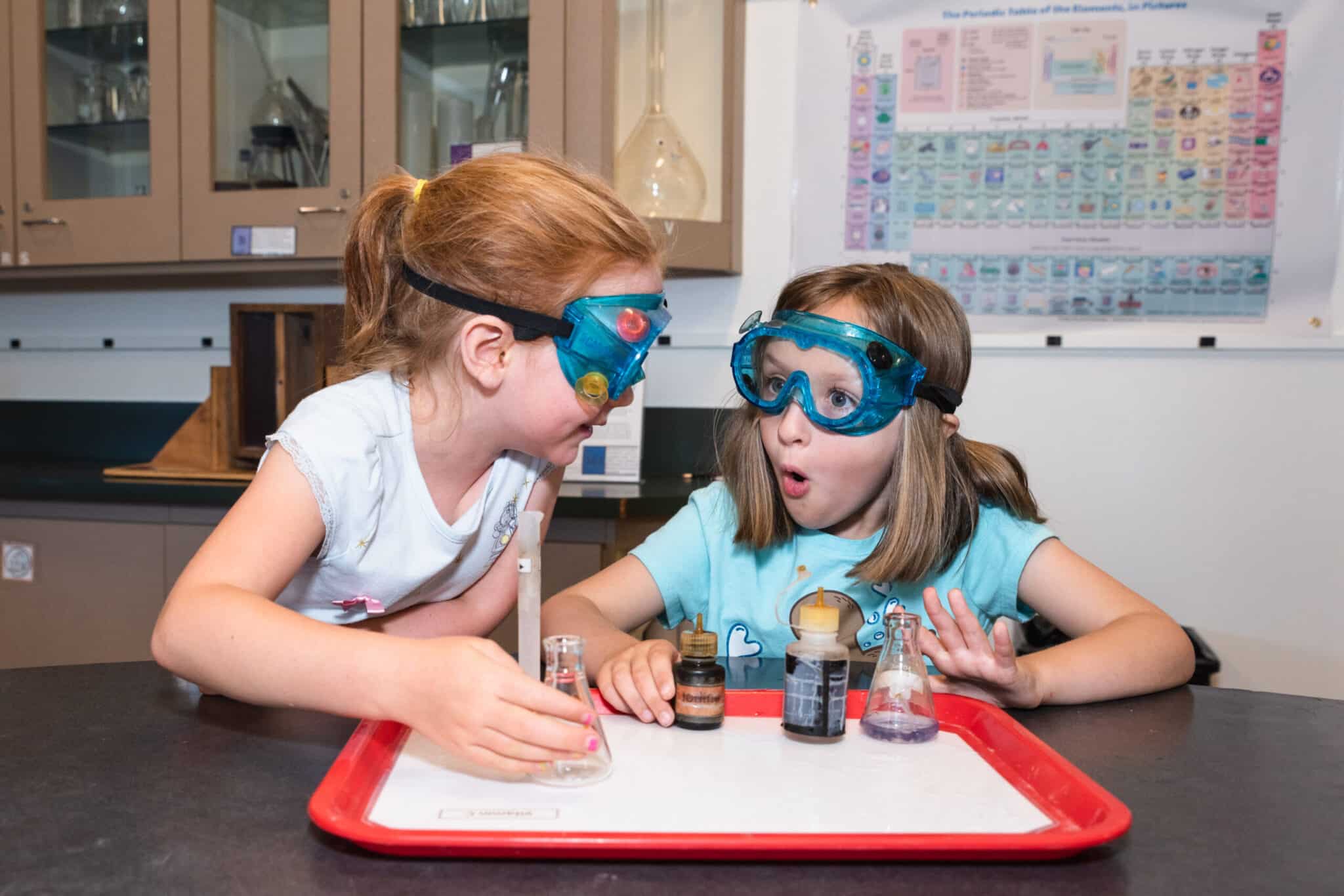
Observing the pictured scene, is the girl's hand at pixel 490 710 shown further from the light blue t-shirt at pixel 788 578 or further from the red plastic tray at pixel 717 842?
the light blue t-shirt at pixel 788 578

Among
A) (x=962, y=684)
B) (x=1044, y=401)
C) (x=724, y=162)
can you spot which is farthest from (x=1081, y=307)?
(x=962, y=684)

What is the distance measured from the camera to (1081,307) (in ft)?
7.98

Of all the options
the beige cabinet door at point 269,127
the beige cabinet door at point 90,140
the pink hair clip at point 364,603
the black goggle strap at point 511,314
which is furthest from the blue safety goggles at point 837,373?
the beige cabinet door at point 90,140

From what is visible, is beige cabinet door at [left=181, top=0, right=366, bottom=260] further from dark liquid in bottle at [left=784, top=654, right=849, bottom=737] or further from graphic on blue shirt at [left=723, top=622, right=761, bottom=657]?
dark liquid in bottle at [left=784, top=654, right=849, bottom=737]

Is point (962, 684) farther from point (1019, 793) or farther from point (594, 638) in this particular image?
point (594, 638)

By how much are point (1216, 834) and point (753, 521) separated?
770mm

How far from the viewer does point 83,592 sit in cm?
245

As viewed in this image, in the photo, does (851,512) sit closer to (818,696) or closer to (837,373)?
(837,373)

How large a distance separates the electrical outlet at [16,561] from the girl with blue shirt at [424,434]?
61.7 inches

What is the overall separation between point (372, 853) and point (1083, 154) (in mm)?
2277

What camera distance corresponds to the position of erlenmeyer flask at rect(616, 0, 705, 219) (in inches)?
93.7

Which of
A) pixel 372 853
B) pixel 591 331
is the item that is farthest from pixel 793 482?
pixel 372 853

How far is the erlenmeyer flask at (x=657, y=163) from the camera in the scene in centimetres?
238

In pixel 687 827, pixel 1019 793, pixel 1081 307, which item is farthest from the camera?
pixel 1081 307
